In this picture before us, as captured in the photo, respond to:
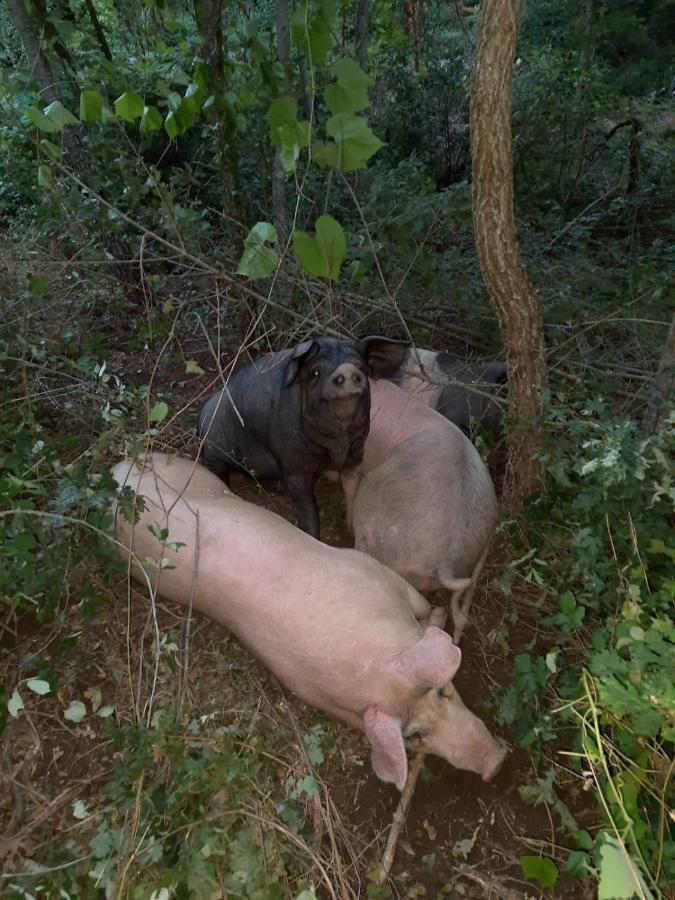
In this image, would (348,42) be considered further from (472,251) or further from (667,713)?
(667,713)

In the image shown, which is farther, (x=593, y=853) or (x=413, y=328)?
(x=413, y=328)

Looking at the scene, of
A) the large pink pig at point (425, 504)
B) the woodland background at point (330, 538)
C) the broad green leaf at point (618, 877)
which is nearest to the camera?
the broad green leaf at point (618, 877)

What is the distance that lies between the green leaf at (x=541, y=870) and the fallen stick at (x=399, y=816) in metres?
0.48

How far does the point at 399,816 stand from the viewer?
245cm

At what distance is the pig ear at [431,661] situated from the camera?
2.36 m

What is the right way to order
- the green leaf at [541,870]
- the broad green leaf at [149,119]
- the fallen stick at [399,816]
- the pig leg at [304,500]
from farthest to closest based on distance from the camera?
the pig leg at [304,500]
the broad green leaf at [149,119]
the fallen stick at [399,816]
the green leaf at [541,870]

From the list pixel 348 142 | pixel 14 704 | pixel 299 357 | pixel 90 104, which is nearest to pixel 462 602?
pixel 299 357

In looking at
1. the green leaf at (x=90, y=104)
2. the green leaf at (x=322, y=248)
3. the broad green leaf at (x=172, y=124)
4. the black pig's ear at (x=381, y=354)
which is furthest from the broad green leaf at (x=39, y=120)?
the black pig's ear at (x=381, y=354)

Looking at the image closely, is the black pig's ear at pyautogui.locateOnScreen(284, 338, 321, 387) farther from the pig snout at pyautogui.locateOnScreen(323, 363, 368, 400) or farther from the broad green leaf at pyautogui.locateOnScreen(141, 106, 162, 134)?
Result: the broad green leaf at pyautogui.locateOnScreen(141, 106, 162, 134)

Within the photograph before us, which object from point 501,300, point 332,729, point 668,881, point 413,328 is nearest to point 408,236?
point 413,328

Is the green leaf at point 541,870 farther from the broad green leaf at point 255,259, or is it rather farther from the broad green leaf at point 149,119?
the broad green leaf at point 149,119

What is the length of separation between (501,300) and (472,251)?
2538mm

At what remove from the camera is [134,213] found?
5.22 m

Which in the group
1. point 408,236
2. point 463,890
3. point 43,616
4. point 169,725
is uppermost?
point 408,236
